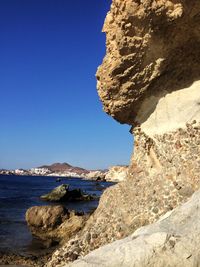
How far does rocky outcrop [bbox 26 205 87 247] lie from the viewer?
65.2ft

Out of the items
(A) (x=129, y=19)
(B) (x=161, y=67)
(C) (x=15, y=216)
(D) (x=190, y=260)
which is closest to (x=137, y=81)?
(B) (x=161, y=67)

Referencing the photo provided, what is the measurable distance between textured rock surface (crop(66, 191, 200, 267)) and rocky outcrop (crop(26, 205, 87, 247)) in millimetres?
13518

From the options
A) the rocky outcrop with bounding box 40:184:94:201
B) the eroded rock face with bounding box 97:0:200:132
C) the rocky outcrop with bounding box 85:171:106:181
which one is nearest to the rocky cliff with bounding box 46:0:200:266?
the eroded rock face with bounding box 97:0:200:132

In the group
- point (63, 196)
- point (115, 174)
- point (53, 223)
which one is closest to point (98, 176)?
point (115, 174)

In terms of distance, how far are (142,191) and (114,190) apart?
1.19 meters

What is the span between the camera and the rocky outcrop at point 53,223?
19859 millimetres

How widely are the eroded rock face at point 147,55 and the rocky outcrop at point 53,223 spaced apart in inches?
356

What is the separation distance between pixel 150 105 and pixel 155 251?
700 centimetres

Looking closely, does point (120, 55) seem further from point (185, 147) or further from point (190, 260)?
point (190, 260)

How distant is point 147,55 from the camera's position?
443 inches

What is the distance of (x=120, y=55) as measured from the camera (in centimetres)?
1117

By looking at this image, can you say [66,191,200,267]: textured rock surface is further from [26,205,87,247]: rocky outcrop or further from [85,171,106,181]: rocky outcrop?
[85,171,106,181]: rocky outcrop

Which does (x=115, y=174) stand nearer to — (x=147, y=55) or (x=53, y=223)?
(x=53, y=223)

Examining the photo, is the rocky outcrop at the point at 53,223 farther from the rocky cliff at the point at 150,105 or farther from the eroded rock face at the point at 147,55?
the eroded rock face at the point at 147,55
